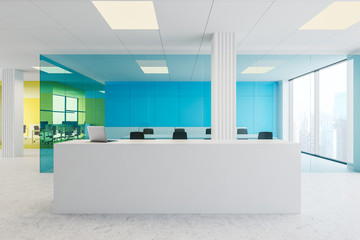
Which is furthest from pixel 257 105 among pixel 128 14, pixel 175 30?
pixel 128 14

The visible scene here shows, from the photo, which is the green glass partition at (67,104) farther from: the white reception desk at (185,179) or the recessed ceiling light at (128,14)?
the white reception desk at (185,179)

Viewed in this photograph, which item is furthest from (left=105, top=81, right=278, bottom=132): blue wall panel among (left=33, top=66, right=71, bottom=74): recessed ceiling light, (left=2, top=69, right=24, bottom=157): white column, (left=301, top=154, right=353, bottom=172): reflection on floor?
(left=2, top=69, right=24, bottom=157): white column

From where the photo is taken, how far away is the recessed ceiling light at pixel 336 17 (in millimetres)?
3812

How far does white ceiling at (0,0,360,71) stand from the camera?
374 cm

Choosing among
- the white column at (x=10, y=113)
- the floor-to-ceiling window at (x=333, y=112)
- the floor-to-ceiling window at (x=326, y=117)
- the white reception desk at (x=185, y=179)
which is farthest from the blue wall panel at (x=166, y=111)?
the white column at (x=10, y=113)

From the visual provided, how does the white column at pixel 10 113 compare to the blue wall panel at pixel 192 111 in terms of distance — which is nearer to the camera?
the blue wall panel at pixel 192 111

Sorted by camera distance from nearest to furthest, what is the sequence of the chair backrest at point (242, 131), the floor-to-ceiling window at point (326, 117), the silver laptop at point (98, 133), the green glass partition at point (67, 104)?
1. the silver laptop at point (98, 133)
2. the chair backrest at point (242, 131)
3. the green glass partition at point (67, 104)
4. the floor-to-ceiling window at point (326, 117)

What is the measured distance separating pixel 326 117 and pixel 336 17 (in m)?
4.76

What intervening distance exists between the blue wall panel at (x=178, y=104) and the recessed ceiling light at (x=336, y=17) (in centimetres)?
188

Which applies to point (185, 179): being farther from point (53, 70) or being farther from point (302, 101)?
point (53, 70)

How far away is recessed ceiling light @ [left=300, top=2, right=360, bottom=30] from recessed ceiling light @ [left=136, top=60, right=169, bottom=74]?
11.7 feet

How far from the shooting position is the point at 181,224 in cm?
301

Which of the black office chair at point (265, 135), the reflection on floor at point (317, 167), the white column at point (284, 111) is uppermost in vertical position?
the white column at point (284, 111)

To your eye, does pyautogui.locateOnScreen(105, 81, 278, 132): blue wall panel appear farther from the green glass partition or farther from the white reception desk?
the white reception desk
